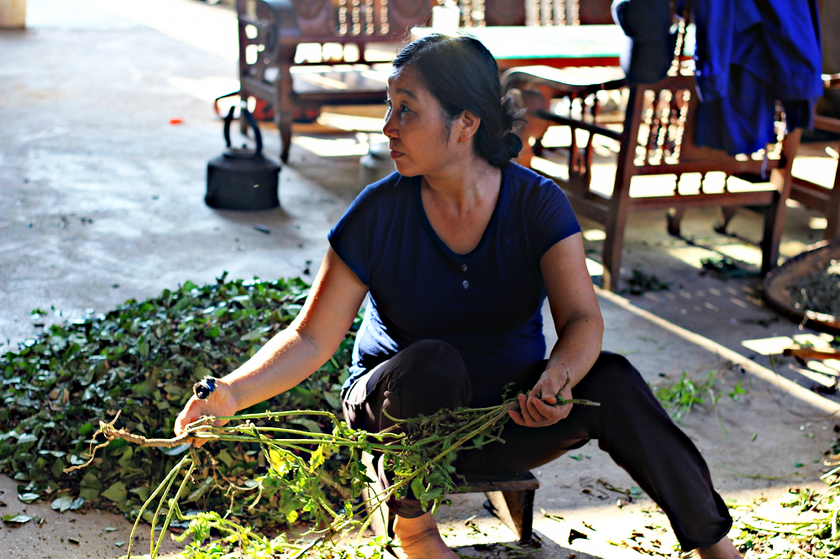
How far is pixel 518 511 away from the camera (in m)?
2.08

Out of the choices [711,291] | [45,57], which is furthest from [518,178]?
[45,57]

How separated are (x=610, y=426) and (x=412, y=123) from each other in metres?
0.79

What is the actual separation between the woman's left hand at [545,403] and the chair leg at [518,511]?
412 mm

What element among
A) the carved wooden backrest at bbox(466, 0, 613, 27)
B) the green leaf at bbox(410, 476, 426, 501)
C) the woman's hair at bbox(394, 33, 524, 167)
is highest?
the carved wooden backrest at bbox(466, 0, 613, 27)

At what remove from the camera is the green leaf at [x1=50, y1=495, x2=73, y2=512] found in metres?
2.13

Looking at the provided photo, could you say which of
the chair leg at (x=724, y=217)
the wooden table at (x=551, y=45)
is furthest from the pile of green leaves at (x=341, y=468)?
the chair leg at (x=724, y=217)

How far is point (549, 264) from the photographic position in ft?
6.19

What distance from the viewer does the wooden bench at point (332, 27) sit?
5555mm

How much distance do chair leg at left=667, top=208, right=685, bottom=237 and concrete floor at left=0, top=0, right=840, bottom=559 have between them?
0.09m

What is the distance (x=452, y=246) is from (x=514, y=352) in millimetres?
298

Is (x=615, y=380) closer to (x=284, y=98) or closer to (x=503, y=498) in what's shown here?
(x=503, y=498)

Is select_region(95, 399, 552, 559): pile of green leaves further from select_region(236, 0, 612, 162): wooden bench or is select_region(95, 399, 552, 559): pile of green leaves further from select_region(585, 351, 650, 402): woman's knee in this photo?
select_region(236, 0, 612, 162): wooden bench

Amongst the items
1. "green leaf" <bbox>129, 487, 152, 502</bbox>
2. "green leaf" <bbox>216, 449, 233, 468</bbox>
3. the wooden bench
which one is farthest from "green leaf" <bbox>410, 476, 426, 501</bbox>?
the wooden bench

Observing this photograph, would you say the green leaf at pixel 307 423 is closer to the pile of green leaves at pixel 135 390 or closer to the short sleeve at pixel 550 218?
the pile of green leaves at pixel 135 390
